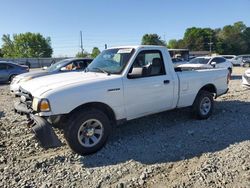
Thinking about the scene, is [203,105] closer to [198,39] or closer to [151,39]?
[151,39]

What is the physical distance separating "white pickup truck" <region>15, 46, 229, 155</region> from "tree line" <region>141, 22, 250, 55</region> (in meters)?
87.8

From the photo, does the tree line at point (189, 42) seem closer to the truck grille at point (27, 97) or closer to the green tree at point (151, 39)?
the green tree at point (151, 39)

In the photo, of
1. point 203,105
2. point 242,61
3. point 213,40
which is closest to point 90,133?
point 203,105

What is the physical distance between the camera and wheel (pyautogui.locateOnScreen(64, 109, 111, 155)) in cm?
448

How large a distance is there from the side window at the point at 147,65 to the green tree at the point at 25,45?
9792cm

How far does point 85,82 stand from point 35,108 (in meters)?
0.94

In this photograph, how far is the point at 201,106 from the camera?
22.2 ft

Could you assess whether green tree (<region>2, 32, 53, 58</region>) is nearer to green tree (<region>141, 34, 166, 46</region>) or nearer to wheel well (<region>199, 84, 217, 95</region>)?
green tree (<region>141, 34, 166, 46</region>)

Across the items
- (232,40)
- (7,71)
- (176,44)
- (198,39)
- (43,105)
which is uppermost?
(198,39)

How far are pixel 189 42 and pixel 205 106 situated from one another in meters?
96.6

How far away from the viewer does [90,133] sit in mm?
4715

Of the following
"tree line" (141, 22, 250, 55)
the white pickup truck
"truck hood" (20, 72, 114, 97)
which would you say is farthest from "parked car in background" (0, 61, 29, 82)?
"tree line" (141, 22, 250, 55)

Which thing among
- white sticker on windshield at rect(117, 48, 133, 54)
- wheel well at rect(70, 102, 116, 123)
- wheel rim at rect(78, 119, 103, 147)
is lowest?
wheel rim at rect(78, 119, 103, 147)

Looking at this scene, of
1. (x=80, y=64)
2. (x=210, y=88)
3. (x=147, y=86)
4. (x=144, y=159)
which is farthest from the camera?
(x=80, y=64)
